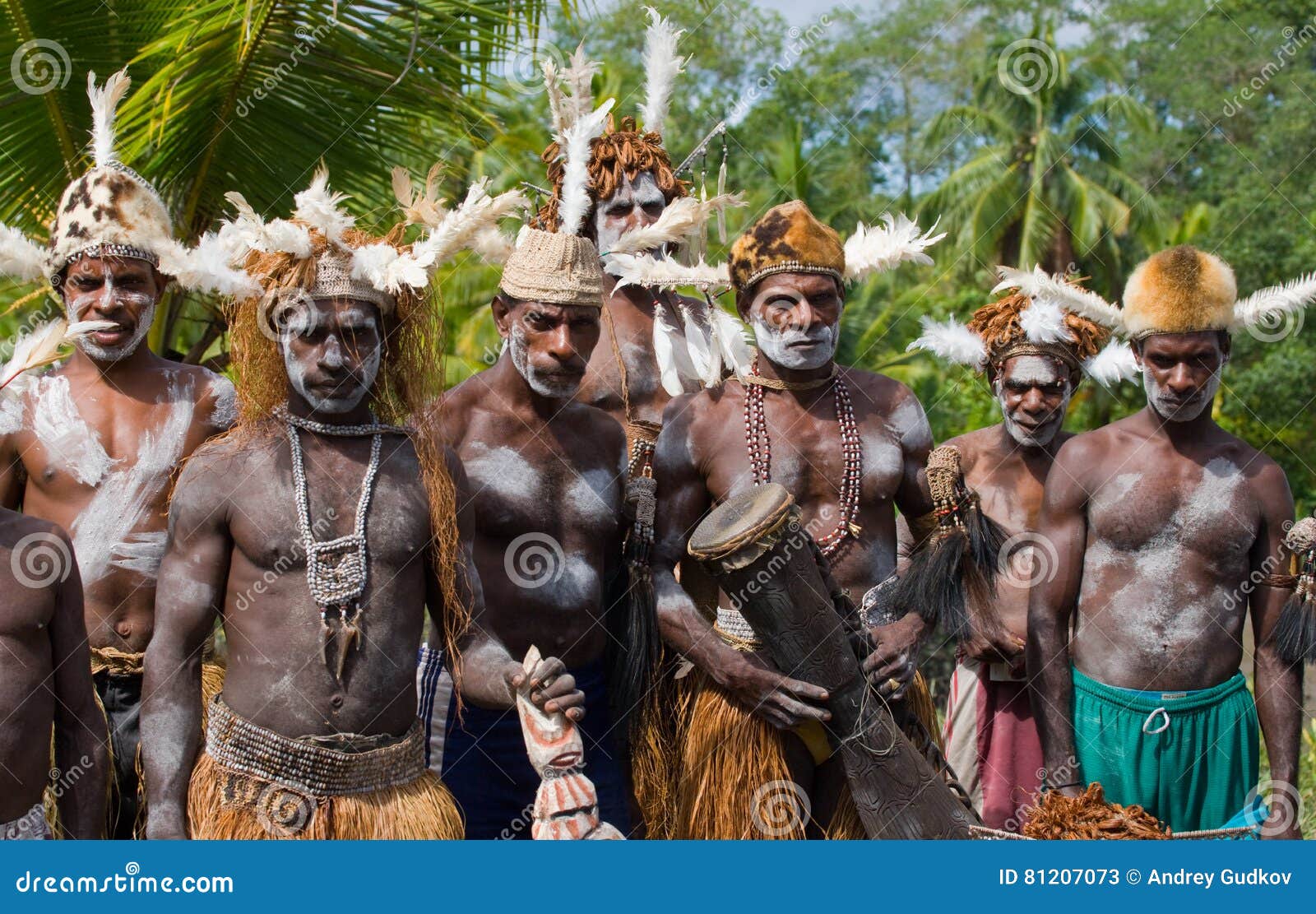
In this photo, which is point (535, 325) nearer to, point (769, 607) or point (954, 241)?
point (769, 607)

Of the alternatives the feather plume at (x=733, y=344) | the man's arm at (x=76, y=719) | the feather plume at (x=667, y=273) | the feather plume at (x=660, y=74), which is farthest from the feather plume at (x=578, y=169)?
the man's arm at (x=76, y=719)

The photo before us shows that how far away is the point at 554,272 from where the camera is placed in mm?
4492

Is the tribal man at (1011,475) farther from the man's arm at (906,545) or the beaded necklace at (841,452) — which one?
the beaded necklace at (841,452)

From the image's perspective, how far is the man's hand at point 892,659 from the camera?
14.6 ft

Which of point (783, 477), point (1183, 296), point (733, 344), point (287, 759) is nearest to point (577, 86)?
point (733, 344)

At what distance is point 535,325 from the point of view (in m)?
4.52

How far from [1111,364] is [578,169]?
6.86 ft

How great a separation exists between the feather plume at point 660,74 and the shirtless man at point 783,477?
1.49 meters

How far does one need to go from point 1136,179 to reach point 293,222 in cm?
2300

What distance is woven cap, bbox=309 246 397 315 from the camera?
397 cm

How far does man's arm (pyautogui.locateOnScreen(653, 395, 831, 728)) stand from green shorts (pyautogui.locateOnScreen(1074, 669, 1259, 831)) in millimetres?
1029

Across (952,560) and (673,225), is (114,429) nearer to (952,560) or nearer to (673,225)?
(673,225)

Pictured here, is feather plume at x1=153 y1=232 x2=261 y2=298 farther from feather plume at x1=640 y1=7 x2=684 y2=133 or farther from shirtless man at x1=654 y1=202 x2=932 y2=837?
feather plume at x1=640 y1=7 x2=684 y2=133

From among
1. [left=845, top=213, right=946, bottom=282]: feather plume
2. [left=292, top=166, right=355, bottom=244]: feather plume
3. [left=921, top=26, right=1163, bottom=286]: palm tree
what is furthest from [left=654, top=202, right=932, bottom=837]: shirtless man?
[left=921, top=26, right=1163, bottom=286]: palm tree
